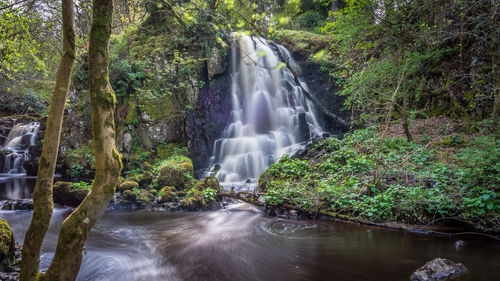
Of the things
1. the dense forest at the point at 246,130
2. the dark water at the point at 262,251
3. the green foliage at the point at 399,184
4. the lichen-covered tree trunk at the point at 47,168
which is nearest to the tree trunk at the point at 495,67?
the dense forest at the point at 246,130

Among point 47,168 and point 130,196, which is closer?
point 47,168

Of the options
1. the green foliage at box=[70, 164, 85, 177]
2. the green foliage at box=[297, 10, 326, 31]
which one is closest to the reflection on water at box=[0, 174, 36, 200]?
the green foliage at box=[70, 164, 85, 177]

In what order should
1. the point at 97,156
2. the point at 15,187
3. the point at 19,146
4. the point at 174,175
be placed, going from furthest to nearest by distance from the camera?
the point at 19,146, the point at 15,187, the point at 174,175, the point at 97,156

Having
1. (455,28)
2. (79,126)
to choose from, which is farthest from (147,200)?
(455,28)

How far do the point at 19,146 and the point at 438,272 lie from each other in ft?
62.0

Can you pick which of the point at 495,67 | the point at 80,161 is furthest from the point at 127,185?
the point at 495,67

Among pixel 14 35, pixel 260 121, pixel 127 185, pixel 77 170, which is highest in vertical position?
pixel 14 35

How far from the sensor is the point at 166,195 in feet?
24.5

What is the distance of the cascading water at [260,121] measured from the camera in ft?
34.3

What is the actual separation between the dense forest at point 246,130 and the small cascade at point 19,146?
0.07 metres

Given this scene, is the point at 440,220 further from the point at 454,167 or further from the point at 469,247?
the point at 454,167

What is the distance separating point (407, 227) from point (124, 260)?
17.9 ft

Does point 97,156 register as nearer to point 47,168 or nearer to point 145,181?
point 47,168

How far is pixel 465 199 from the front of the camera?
4.23 metres
